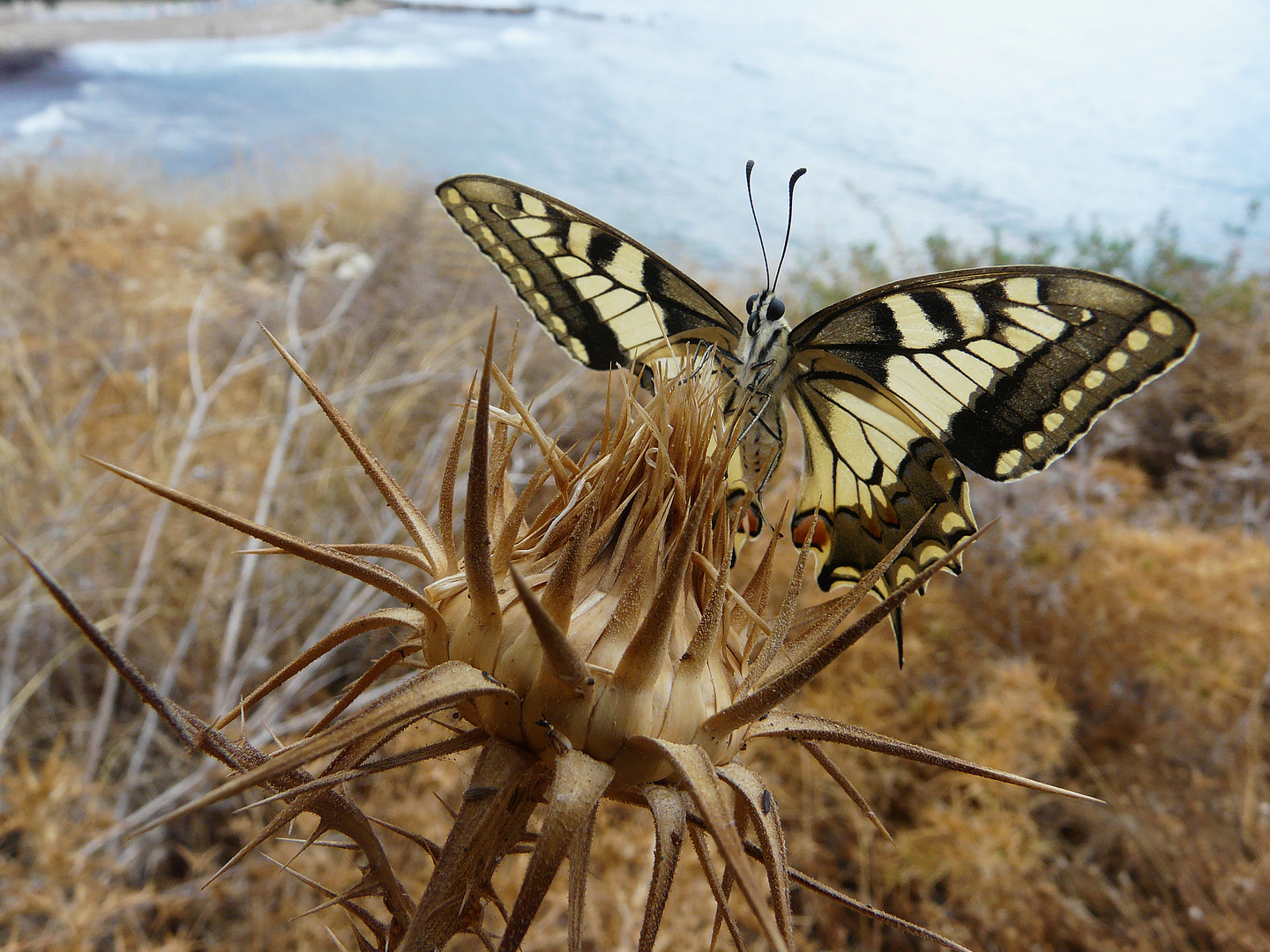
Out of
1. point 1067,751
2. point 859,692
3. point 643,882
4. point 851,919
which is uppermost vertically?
point 643,882

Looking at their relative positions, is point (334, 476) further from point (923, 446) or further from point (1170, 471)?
point (1170, 471)

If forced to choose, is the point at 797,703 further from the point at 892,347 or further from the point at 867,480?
the point at 892,347

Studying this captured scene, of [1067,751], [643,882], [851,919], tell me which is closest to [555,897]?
[643,882]

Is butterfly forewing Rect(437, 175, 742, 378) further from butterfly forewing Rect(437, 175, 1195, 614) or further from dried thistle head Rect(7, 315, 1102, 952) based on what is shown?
dried thistle head Rect(7, 315, 1102, 952)

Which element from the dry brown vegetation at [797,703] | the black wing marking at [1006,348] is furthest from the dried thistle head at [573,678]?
the dry brown vegetation at [797,703]

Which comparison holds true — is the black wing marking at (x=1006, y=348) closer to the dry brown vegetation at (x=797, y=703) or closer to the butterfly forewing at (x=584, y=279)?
the butterfly forewing at (x=584, y=279)

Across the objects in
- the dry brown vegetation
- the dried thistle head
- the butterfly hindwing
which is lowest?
the dry brown vegetation

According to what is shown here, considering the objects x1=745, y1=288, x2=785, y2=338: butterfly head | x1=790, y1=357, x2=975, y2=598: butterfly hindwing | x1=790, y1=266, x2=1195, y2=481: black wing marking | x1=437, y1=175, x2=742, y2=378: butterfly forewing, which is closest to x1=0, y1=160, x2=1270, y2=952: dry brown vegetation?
x1=437, y1=175, x2=742, y2=378: butterfly forewing
